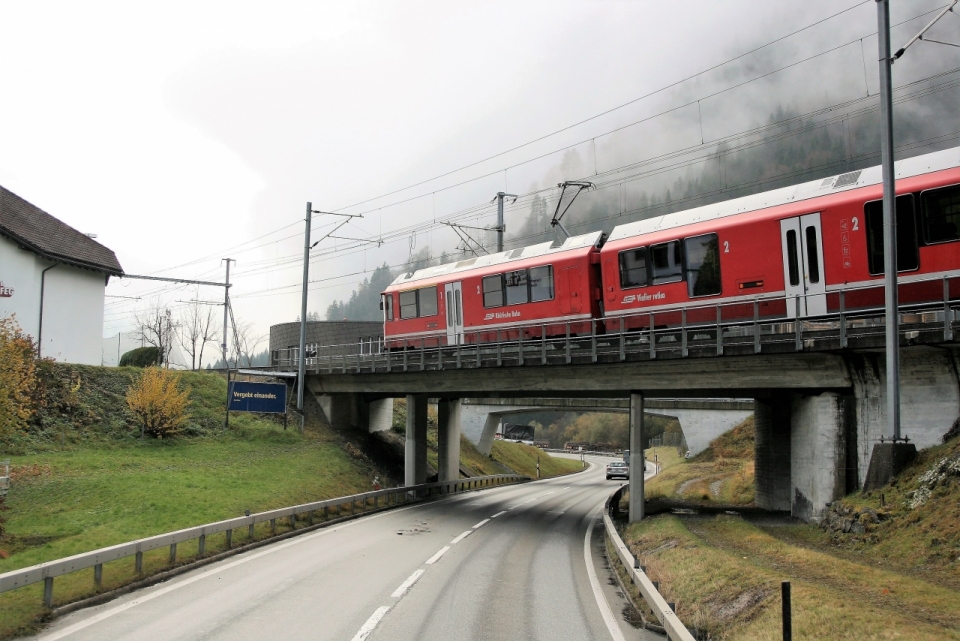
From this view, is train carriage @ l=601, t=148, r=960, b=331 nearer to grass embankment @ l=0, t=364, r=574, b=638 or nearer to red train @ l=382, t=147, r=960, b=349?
red train @ l=382, t=147, r=960, b=349

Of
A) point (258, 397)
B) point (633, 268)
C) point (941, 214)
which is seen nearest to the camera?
point (941, 214)

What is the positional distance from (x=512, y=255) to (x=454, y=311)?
3727 mm

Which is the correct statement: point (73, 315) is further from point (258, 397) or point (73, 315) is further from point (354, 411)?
point (354, 411)

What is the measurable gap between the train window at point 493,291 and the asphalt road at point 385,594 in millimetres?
9160

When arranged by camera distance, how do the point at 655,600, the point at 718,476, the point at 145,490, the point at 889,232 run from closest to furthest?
the point at 655,600
the point at 889,232
the point at 145,490
the point at 718,476

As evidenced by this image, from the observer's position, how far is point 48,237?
39875 millimetres

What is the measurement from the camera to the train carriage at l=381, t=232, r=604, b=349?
25078mm

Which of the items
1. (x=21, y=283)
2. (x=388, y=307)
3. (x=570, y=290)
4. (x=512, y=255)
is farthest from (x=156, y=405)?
(x=570, y=290)

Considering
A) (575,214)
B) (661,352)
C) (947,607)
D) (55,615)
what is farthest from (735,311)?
(575,214)

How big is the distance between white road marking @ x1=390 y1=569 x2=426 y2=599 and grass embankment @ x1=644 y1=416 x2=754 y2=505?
1866 cm

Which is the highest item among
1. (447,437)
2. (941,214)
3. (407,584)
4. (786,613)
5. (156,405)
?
(941,214)

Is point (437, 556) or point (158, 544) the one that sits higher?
point (158, 544)

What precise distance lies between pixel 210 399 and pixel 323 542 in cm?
2189

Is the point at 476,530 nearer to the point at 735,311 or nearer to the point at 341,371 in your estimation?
the point at 735,311
